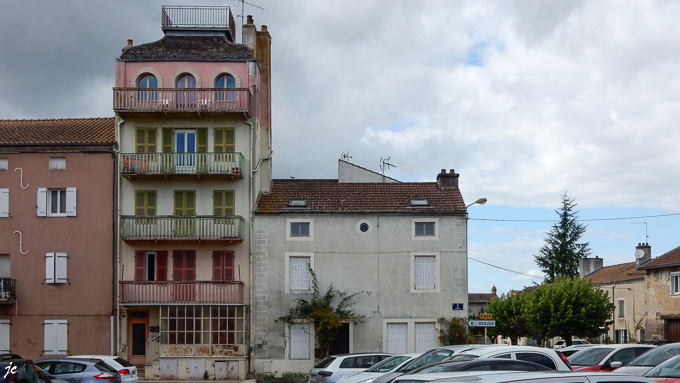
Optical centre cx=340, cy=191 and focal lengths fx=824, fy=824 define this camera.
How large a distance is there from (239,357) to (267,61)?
584 inches

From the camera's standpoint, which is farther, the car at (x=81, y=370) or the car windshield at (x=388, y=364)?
the car at (x=81, y=370)

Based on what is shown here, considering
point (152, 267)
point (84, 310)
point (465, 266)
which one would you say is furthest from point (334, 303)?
point (84, 310)

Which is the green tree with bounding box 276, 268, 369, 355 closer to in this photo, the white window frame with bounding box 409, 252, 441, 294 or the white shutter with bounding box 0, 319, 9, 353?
the white window frame with bounding box 409, 252, 441, 294

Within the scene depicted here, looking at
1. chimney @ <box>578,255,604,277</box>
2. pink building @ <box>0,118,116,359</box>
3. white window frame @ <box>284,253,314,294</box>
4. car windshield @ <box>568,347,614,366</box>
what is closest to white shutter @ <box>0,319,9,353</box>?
pink building @ <box>0,118,116,359</box>

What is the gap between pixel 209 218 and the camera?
36.4m

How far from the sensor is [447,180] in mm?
39312

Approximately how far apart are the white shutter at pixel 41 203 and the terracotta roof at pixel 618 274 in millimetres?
35041

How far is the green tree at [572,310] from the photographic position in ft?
145

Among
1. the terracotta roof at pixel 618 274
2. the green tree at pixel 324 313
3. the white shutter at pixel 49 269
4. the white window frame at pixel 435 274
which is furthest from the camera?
the terracotta roof at pixel 618 274

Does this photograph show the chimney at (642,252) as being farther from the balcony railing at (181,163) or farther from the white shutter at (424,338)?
the balcony railing at (181,163)

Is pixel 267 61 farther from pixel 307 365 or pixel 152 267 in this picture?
pixel 307 365

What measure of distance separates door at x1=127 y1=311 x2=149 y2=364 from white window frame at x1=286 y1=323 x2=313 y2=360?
642 cm

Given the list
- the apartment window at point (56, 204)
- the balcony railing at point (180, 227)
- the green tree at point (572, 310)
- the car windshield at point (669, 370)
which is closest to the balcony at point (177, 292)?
the balcony railing at point (180, 227)

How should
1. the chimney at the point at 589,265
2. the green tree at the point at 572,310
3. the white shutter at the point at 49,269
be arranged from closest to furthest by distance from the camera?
1. the white shutter at the point at 49,269
2. the green tree at the point at 572,310
3. the chimney at the point at 589,265
